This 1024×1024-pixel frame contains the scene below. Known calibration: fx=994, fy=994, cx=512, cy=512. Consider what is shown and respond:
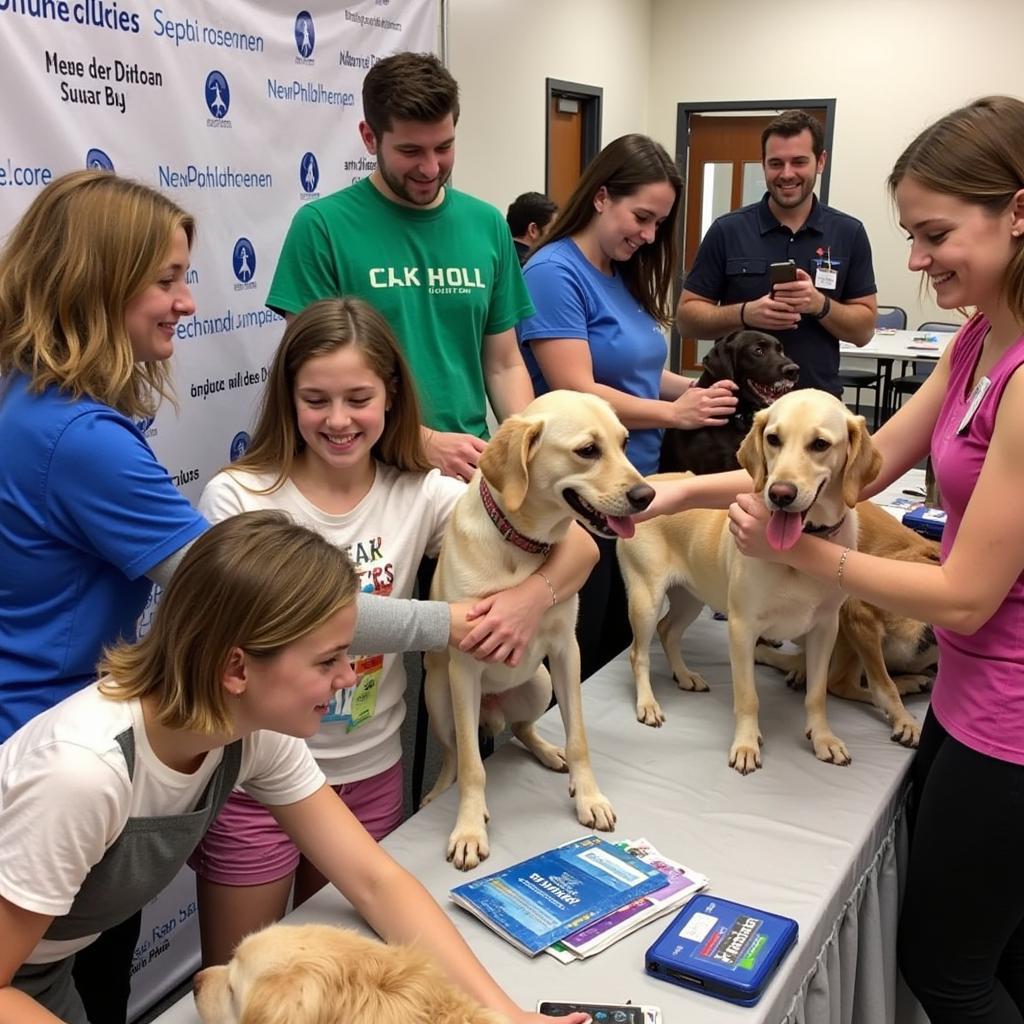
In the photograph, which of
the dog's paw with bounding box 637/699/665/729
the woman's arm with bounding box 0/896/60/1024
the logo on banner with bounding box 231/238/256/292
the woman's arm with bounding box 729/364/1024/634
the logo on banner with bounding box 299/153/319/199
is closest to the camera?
the woman's arm with bounding box 0/896/60/1024

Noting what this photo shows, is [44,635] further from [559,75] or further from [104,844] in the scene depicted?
[559,75]

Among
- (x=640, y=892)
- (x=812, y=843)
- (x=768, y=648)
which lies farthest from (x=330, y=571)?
(x=768, y=648)

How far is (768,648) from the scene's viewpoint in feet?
8.46

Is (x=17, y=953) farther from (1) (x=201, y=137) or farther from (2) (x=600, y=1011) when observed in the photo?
(1) (x=201, y=137)

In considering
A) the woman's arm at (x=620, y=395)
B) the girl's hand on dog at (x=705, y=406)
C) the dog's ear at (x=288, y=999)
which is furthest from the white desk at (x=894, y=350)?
the dog's ear at (x=288, y=999)

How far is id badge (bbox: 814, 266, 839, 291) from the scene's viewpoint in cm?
353

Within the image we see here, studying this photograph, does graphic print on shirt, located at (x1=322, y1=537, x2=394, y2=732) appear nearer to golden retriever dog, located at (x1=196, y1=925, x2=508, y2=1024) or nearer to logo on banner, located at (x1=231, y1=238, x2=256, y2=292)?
golden retriever dog, located at (x1=196, y1=925, x2=508, y2=1024)

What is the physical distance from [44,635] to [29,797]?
0.41m

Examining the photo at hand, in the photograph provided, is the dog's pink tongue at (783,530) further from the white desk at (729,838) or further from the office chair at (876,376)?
the office chair at (876,376)

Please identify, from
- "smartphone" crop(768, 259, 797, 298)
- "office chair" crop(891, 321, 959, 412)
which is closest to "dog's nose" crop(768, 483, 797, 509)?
"smartphone" crop(768, 259, 797, 298)

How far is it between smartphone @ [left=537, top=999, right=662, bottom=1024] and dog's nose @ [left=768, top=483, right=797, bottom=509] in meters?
0.95

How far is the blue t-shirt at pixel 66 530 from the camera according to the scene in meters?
1.46

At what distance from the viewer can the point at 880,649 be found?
2295 mm

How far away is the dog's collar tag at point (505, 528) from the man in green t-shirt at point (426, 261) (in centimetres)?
34
